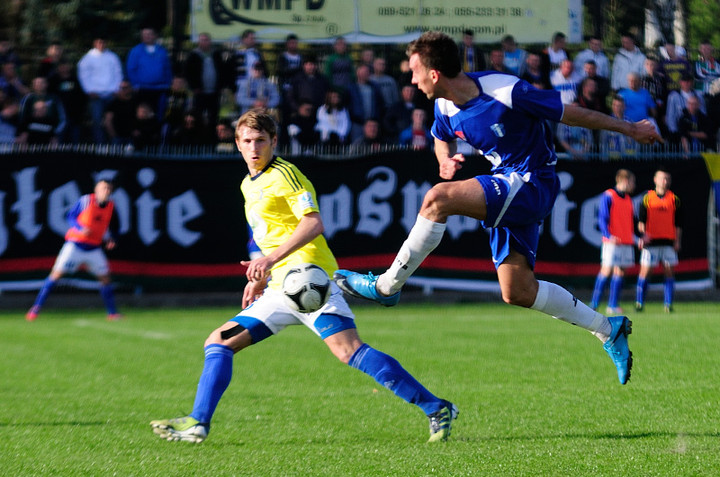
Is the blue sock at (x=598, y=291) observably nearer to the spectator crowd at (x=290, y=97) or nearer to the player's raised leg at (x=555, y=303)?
the spectator crowd at (x=290, y=97)

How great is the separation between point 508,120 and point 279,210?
1.46 metres

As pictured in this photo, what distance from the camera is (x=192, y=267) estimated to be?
55.6 ft

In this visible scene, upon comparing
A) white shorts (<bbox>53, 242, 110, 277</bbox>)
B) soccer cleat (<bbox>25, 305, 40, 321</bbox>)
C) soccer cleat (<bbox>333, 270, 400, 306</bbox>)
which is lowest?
soccer cleat (<bbox>25, 305, 40, 321</bbox>)

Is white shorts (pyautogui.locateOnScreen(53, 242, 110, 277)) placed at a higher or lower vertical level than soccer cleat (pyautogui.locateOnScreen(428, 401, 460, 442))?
higher

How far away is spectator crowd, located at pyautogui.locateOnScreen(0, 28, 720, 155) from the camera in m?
17.2

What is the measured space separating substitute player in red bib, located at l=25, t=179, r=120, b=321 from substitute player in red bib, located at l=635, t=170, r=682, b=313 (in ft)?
26.5

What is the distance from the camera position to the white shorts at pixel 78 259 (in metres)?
15.2

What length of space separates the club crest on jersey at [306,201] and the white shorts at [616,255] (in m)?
10.5

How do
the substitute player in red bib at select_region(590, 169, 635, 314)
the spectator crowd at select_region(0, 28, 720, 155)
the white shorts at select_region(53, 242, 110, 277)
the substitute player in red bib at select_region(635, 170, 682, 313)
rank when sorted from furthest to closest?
the spectator crowd at select_region(0, 28, 720, 155) < the substitute player in red bib at select_region(635, 170, 682, 313) < the substitute player in red bib at select_region(590, 169, 635, 314) < the white shorts at select_region(53, 242, 110, 277)

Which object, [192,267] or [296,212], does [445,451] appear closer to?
[296,212]

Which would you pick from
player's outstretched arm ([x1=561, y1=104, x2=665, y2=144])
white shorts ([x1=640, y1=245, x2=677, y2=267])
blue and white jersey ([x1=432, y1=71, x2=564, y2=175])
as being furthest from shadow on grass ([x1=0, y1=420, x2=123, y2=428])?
white shorts ([x1=640, y1=245, x2=677, y2=267])

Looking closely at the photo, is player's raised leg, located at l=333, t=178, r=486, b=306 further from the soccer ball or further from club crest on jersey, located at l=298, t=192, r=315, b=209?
club crest on jersey, located at l=298, t=192, r=315, b=209

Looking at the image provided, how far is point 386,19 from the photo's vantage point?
2014 centimetres

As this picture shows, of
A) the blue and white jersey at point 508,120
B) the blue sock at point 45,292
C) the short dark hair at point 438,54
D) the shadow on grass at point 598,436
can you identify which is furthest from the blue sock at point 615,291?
the short dark hair at point 438,54
